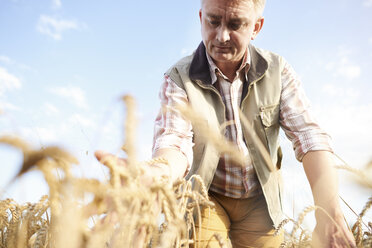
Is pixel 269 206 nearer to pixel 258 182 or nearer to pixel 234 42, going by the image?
pixel 258 182

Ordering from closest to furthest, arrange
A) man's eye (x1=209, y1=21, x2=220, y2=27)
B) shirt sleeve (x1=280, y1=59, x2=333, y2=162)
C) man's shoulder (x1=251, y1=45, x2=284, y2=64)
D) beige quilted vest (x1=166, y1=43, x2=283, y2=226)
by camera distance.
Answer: shirt sleeve (x1=280, y1=59, x2=333, y2=162)
man's eye (x1=209, y1=21, x2=220, y2=27)
beige quilted vest (x1=166, y1=43, x2=283, y2=226)
man's shoulder (x1=251, y1=45, x2=284, y2=64)

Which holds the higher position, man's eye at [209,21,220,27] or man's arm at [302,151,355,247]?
man's eye at [209,21,220,27]

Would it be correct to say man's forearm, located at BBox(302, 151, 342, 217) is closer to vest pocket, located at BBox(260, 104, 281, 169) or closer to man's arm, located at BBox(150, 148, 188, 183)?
vest pocket, located at BBox(260, 104, 281, 169)

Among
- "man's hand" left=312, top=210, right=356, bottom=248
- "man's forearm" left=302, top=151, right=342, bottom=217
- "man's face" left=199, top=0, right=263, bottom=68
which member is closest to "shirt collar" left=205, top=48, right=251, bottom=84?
"man's face" left=199, top=0, right=263, bottom=68

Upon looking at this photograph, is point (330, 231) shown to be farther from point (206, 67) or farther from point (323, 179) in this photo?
point (206, 67)

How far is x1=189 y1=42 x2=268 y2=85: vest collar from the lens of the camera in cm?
Result: 229

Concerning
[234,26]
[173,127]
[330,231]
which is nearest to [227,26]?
[234,26]

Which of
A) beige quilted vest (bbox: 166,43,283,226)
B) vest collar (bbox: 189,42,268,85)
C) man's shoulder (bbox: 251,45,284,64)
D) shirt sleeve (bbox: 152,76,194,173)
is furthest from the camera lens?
man's shoulder (bbox: 251,45,284,64)

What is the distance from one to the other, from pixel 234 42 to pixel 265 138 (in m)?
0.74

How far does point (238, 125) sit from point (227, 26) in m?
0.69

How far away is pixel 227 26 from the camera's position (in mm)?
2051

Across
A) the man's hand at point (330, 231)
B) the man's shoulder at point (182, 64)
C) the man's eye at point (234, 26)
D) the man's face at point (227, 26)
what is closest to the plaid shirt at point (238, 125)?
the man's shoulder at point (182, 64)

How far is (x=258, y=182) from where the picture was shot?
2.27 metres

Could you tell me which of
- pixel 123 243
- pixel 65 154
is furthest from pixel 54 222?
pixel 65 154
